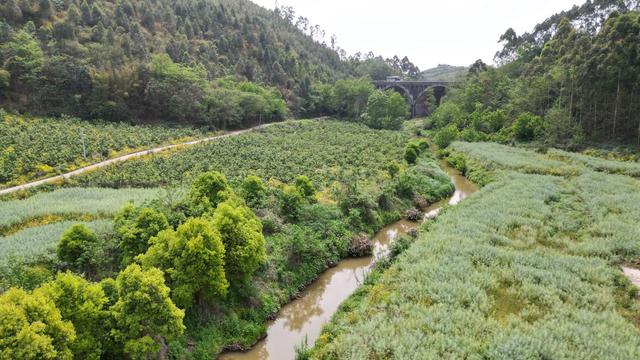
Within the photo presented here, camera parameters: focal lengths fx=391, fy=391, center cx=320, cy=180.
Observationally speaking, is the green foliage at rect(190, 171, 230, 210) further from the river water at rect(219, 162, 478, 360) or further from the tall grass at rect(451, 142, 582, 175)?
the tall grass at rect(451, 142, 582, 175)

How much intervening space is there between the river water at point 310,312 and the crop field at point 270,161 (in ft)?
40.2

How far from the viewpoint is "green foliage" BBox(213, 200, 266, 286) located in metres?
17.7

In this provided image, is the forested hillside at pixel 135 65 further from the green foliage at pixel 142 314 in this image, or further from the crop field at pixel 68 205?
the green foliage at pixel 142 314

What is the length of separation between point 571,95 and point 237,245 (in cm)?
5649

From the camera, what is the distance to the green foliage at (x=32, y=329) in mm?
9742

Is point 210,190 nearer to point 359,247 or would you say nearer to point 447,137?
point 359,247

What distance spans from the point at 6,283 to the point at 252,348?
9.73m

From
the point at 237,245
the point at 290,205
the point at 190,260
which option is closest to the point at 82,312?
the point at 190,260

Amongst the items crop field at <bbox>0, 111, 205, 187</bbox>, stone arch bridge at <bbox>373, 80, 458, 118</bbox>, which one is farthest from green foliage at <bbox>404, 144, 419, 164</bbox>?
stone arch bridge at <bbox>373, 80, 458, 118</bbox>

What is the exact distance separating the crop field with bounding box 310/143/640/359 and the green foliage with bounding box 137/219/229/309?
5.12 meters

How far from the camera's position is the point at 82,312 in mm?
11742

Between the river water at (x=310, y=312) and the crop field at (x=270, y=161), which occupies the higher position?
the crop field at (x=270, y=161)

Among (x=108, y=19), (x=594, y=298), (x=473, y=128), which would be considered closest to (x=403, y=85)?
(x=473, y=128)

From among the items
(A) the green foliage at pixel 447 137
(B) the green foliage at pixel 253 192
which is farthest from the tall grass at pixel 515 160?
(B) the green foliage at pixel 253 192
